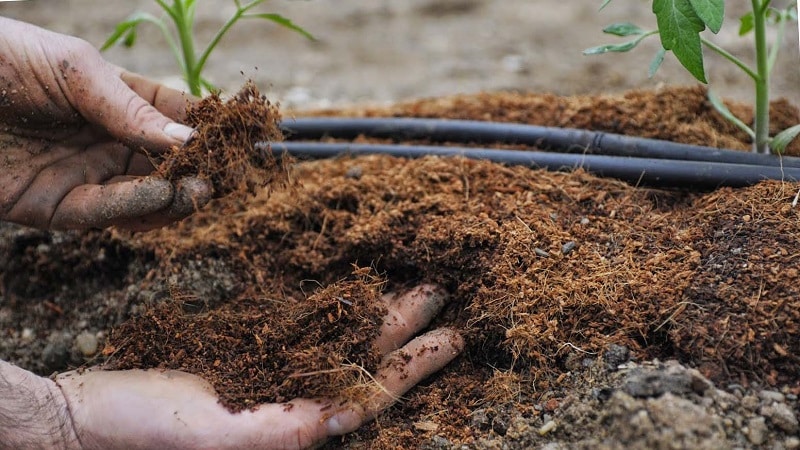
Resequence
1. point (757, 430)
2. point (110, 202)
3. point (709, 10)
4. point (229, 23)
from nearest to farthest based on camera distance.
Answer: point (757, 430) → point (709, 10) → point (110, 202) → point (229, 23)

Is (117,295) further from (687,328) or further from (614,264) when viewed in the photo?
(687,328)

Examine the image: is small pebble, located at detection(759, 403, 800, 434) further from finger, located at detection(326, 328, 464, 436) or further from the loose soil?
finger, located at detection(326, 328, 464, 436)

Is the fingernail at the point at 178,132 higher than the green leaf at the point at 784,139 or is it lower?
higher

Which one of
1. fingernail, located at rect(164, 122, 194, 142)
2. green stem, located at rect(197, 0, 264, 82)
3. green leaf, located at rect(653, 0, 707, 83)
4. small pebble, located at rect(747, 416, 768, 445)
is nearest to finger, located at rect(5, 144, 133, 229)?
fingernail, located at rect(164, 122, 194, 142)

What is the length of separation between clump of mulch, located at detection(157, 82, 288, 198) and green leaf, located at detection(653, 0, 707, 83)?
922 millimetres

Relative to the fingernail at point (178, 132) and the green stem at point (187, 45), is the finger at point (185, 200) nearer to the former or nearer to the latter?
the fingernail at point (178, 132)

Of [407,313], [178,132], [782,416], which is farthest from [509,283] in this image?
[178,132]

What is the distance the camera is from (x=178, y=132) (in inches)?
60.2

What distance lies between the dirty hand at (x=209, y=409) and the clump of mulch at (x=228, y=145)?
46 cm

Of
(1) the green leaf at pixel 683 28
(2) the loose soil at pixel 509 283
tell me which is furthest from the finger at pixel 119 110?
(1) the green leaf at pixel 683 28

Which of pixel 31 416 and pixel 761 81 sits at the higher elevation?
pixel 761 81

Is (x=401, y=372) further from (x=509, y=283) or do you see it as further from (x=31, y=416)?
(x=31, y=416)

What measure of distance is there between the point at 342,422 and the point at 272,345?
0.78 feet

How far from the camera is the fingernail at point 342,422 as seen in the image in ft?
4.58
